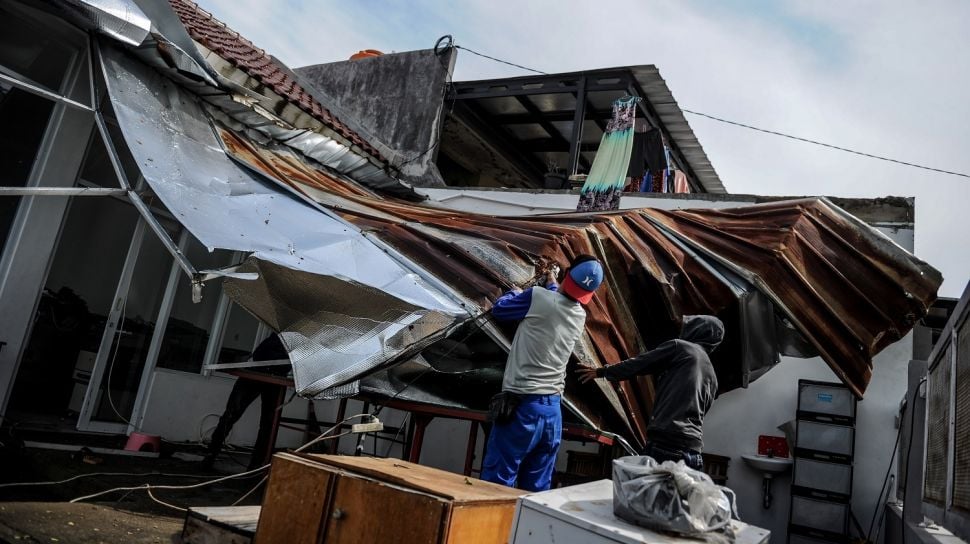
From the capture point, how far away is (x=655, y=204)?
770cm

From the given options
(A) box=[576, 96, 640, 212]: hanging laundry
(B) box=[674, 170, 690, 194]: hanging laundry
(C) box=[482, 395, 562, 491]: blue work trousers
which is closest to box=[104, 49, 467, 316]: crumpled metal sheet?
(C) box=[482, 395, 562, 491]: blue work trousers

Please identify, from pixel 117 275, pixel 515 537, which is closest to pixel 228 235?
pixel 515 537

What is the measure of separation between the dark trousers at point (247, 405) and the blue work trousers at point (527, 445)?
272cm

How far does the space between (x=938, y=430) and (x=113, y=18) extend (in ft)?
18.3

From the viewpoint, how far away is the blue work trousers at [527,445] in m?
3.62

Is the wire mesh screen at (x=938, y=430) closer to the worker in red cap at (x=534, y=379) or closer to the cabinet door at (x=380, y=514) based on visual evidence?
the worker in red cap at (x=534, y=379)

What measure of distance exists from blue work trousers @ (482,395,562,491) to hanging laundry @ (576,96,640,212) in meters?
4.66

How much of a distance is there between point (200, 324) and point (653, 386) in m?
4.83

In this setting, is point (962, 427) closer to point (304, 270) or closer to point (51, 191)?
point (304, 270)

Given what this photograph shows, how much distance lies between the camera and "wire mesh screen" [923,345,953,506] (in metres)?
3.20

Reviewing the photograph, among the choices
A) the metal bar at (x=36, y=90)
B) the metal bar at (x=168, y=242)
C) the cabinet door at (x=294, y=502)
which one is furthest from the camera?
the metal bar at (x=36, y=90)

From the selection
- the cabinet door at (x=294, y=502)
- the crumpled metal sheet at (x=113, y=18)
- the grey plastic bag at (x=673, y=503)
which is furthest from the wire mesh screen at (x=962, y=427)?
the crumpled metal sheet at (x=113, y=18)

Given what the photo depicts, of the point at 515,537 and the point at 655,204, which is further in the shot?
the point at 655,204

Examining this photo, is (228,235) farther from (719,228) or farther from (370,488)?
(719,228)
